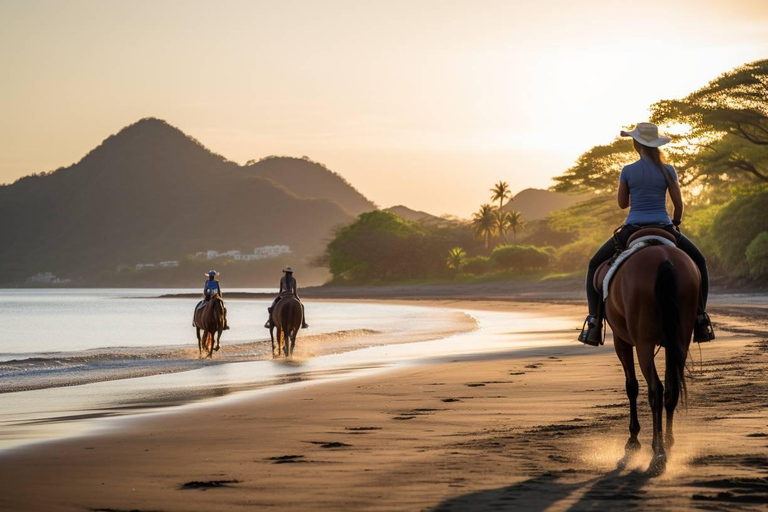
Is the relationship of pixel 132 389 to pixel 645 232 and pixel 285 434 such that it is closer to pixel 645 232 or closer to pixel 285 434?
pixel 285 434

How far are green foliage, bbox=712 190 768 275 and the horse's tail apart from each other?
4834 cm

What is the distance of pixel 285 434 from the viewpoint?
27.5ft

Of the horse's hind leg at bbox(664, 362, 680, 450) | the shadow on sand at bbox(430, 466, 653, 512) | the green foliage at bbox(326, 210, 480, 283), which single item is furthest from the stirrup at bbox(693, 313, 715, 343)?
the green foliage at bbox(326, 210, 480, 283)

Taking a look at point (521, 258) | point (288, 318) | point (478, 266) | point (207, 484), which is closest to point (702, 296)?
point (207, 484)

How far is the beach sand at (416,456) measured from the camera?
5508mm

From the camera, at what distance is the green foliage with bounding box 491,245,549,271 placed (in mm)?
105125

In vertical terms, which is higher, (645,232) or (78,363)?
(645,232)

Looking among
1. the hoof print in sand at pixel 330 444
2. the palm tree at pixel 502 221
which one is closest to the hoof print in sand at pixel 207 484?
the hoof print in sand at pixel 330 444

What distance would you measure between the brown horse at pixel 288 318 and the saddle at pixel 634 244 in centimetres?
1505

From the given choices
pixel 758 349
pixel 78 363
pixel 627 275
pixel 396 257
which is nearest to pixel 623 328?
pixel 627 275

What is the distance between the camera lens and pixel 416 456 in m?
6.92

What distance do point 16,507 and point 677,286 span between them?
472cm

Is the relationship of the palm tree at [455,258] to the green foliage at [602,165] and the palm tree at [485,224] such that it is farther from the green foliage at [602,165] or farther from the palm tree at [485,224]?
the green foliage at [602,165]

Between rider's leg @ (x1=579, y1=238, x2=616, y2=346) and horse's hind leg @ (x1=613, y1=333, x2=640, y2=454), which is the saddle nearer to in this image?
rider's leg @ (x1=579, y1=238, x2=616, y2=346)
